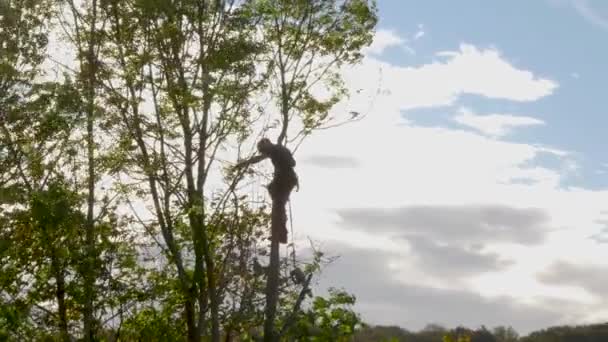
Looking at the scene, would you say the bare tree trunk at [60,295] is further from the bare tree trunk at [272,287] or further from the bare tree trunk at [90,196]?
the bare tree trunk at [272,287]

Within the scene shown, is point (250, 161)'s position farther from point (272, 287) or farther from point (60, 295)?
point (60, 295)

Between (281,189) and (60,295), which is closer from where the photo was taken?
(281,189)

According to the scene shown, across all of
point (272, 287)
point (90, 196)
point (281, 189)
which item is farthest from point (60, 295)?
point (281, 189)

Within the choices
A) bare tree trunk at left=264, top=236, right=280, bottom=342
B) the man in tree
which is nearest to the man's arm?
the man in tree

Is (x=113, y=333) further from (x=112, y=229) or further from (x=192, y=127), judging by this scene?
(x=192, y=127)

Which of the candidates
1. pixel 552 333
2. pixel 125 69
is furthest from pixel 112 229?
pixel 552 333

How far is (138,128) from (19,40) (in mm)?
4659

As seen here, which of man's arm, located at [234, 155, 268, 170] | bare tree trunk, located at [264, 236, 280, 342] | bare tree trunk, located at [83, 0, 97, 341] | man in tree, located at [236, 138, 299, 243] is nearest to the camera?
man in tree, located at [236, 138, 299, 243]

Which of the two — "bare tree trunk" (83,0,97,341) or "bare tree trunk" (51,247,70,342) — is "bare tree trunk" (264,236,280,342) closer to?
"bare tree trunk" (83,0,97,341)

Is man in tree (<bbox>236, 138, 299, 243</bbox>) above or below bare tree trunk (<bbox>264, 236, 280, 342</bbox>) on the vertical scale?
above

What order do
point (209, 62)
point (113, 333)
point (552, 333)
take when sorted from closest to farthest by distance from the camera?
point (113, 333)
point (209, 62)
point (552, 333)

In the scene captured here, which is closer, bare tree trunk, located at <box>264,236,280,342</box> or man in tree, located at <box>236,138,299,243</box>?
man in tree, located at <box>236,138,299,243</box>

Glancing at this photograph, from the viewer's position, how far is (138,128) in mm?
19609

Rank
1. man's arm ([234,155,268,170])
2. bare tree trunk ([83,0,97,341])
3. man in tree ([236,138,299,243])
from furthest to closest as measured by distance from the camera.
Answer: man's arm ([234,155,268,170]), bare tree trunk ([83,0,97,341]), man in tree ([236,138,299,243])
